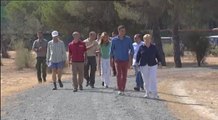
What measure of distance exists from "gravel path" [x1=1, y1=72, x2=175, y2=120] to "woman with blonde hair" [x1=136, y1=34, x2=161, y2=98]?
387 millimetres

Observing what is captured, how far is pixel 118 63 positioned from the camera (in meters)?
16.6

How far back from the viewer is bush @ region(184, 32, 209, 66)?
35.0 metres

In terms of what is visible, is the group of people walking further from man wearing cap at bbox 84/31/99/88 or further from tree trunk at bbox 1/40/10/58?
tree trunk at bbox 1/40/10/58

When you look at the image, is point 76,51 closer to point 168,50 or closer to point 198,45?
point 198,45

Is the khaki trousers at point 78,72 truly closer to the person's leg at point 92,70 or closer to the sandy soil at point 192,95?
the person's leg at point 92,70

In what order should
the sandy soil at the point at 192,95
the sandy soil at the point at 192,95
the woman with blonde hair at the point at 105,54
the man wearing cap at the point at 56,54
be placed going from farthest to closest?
the man wearing cap at the point at 56,54 < the woman with blonde hair at the point at 105,54 < the sandy soil at the point at 192,95 < the sandy soil at the point at 192,95

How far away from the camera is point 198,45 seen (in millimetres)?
35094

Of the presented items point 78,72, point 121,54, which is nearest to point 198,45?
point 78,72

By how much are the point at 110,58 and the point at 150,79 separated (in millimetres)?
2173

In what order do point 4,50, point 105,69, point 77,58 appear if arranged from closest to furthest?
point 77,58
point 105,69
point 4,50

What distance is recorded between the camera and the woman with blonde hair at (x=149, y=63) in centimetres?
1564

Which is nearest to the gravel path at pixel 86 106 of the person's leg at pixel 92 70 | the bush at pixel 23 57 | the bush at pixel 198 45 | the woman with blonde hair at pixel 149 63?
the woman with blonde hair at pixel 149 63

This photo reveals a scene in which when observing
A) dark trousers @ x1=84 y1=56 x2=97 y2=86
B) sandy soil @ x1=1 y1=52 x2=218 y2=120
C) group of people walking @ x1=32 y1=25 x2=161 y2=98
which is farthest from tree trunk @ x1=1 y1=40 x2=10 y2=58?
dark trousers @ x1=84 y1=56 x2=97 y2=86

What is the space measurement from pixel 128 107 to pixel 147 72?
2.25 metres
